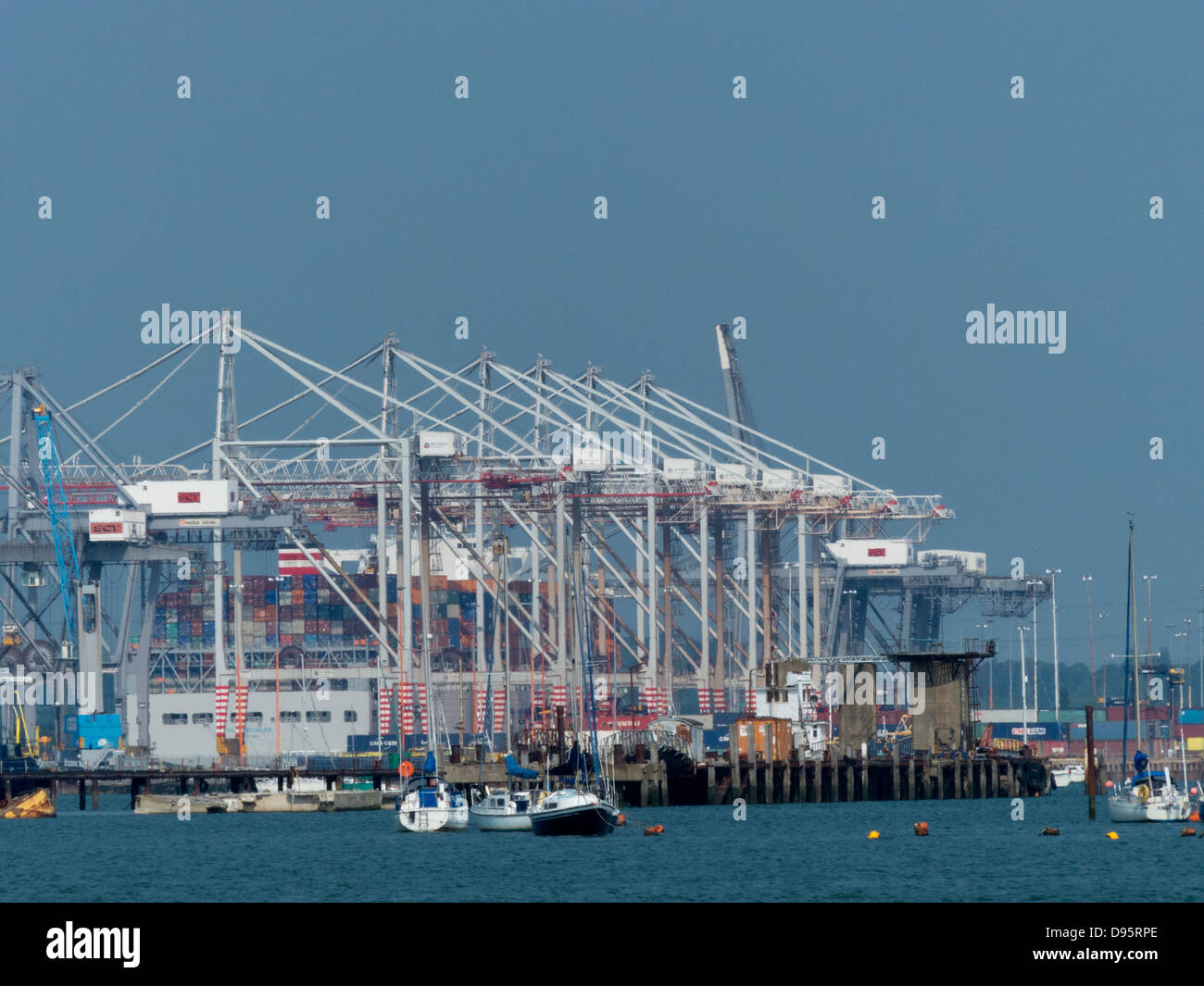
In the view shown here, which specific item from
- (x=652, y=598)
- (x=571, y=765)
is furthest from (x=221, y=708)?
(x=571, y=765)

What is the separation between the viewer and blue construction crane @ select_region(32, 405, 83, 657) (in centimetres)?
11825

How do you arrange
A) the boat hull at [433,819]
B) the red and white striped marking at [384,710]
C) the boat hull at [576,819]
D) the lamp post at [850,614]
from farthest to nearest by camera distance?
the lamp post at [850,614]
the red and white striped marking at [384,710]
the boat hull at [433,819]
the boat hull at [576,819]

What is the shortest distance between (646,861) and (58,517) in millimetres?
76050

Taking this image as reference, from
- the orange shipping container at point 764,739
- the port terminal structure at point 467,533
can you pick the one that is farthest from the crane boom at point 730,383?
the orange shipping container at point 764,739

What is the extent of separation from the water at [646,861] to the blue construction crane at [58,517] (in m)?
38.4

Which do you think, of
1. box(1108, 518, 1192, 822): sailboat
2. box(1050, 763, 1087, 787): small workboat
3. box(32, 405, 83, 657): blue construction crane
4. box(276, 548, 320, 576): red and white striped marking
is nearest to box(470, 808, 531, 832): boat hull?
box(1108, 518, 1192, 822): sailboat

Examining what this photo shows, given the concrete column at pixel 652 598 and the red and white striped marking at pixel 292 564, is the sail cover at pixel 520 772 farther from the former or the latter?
the red and white striped marking at pixel 292 564

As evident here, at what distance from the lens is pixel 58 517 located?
123562 millimetres

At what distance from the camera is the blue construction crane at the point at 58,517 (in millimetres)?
118250

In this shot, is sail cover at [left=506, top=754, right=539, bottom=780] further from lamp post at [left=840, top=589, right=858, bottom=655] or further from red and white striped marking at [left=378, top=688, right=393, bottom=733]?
lamp post at [left=840, top=589, right=858, bottom=655]

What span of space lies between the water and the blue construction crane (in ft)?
126

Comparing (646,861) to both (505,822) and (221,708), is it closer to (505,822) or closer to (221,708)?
(505,822)
